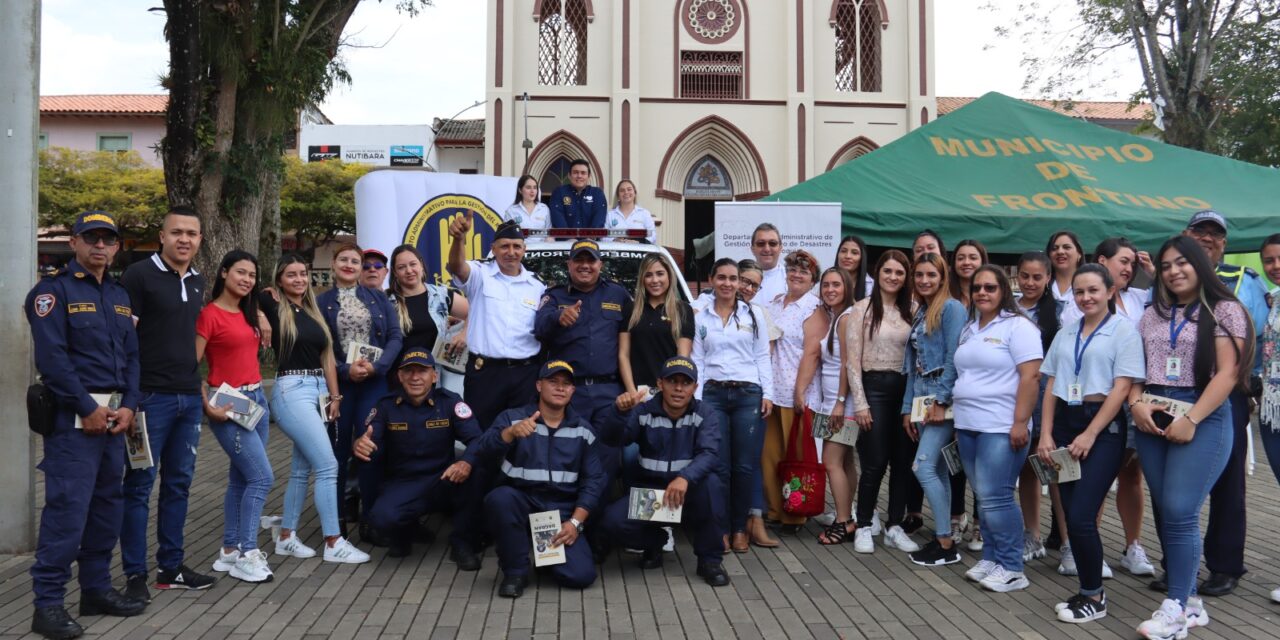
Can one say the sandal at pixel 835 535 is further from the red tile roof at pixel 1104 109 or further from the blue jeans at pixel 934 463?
the red tile roof at pixel 1104 109

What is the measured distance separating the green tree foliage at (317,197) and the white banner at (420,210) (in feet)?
99.0

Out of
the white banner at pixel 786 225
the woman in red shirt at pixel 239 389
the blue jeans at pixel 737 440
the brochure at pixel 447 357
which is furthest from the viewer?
the white banner at pixel 786 225

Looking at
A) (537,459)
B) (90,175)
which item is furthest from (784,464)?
(90,175)

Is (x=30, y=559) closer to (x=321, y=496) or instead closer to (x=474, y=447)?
(x=321, y=496)

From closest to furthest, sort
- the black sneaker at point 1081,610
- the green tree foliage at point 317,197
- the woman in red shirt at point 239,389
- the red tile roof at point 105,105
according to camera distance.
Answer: the black sneaker at point 1081,610
the woman in red shirt at point 239,389
the green tree foliage at point 317,197
the red tile roof at point 105,105

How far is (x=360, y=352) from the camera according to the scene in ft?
20.8

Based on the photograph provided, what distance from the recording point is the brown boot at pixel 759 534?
651 cm

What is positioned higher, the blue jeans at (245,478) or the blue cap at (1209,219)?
the blue cap at (1209,219)

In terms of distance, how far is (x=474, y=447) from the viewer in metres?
5.80

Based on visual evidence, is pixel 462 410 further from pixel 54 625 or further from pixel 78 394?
pixel 54 625

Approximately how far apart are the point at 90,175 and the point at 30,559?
36467 mm

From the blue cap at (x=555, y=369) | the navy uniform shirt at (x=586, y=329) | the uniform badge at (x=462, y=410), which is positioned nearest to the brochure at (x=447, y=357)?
the uniform badge at (x=462, y=410)

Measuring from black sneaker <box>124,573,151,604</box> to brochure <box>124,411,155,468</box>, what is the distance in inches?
24.8

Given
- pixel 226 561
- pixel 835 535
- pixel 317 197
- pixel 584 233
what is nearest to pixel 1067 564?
pixel 835 535
